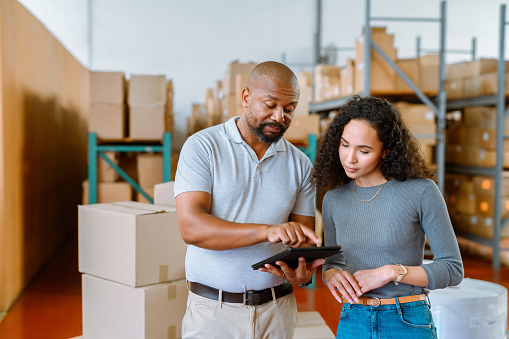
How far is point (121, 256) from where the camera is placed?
9.80 ft

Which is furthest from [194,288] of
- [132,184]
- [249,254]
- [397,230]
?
[132,184]

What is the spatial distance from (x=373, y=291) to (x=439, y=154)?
4.56 metres

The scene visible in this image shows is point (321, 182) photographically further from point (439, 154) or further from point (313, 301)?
point (439, 154)

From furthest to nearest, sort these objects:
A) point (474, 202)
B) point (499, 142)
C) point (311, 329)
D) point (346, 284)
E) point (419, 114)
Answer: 1. point (474, 202)
2. point (499, 142)
3. point (419, 114)
4. point (311, 329)
5. point (346, 284)

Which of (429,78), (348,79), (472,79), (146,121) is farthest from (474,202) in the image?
(146,121)

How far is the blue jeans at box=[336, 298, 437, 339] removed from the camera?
163cm

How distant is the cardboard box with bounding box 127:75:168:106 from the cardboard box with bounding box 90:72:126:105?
109 millimetres

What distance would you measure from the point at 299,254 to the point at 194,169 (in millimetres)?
481

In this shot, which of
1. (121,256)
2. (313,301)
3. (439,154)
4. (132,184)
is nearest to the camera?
(121,256)

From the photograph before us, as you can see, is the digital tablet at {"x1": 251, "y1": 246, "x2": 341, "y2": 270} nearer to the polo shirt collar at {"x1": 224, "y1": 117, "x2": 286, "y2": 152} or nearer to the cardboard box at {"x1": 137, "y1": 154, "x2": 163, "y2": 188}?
the polo shirt collar at {"x1": 224, "y1": 117, "x2": 286, "y2": 152}

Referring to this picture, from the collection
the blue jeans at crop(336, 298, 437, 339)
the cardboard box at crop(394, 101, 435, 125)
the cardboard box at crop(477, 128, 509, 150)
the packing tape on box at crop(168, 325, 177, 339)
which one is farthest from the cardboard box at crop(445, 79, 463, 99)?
the blue jeans at crop(336, 298, 437, 339)

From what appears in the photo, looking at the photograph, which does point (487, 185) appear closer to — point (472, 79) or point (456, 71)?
point (472, 79)

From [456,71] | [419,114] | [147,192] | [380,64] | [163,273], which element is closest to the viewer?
[163,273]

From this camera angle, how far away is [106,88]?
202 inches
